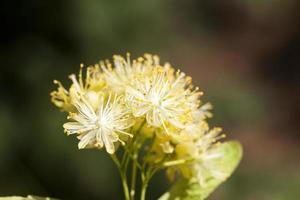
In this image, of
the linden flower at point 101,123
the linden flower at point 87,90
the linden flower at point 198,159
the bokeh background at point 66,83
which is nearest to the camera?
the linden flower at point 101,123

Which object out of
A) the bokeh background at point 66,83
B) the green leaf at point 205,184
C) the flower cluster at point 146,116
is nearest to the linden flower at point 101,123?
the flower cluster at point 146,116

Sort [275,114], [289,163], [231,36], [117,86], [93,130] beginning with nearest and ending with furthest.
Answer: [93,130] → [117,86] → [289,163] → [275,114] → [231,36]

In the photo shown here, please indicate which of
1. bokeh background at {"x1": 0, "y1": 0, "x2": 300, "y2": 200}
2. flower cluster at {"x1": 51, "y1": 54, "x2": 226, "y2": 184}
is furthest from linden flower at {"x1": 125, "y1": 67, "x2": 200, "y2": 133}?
bokeh background at {"x1": 0, "y1": 0, "x2": 300, "y2": 200}

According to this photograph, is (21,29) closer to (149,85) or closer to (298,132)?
(149,85)

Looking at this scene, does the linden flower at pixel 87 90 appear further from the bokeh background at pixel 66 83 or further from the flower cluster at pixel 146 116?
the bokeh background at pixel 66 83

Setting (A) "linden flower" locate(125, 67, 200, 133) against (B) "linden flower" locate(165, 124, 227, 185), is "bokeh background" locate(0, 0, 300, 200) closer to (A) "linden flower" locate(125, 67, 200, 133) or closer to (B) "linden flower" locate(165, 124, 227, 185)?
(B) "linden flower" locate(165, 124, 227, 185)

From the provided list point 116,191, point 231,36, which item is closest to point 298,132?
point 231,36
